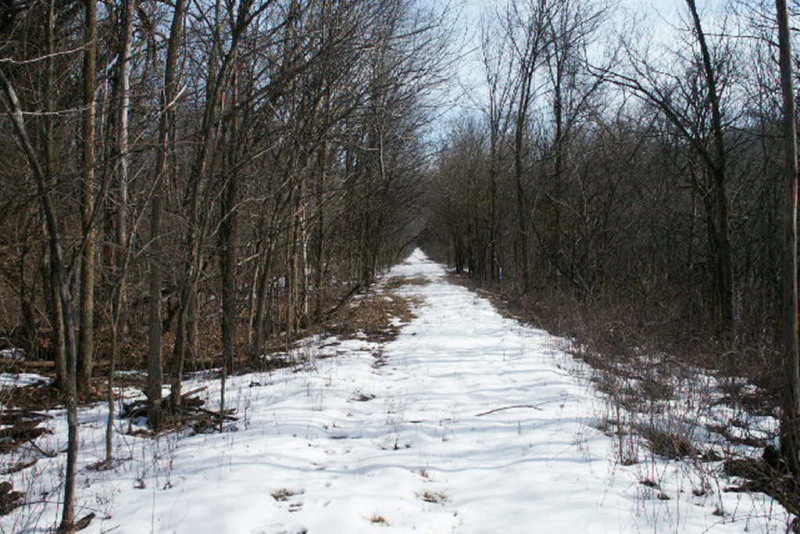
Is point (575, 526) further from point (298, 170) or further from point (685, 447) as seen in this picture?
point (298, 170)

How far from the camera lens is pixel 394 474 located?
3.73m

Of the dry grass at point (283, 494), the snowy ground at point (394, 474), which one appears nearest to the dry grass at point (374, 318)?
the snowy ground at point (394, 474)

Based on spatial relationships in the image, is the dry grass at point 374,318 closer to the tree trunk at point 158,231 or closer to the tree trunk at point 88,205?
the tree trunk at point 88,205

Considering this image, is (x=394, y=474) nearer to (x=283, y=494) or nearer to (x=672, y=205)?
(x=283, y=494)

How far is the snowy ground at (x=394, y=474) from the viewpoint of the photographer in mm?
3023

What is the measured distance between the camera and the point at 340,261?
65.6 ft

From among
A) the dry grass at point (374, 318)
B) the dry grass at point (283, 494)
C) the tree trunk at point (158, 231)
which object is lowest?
the dry grass at point (283, 494)

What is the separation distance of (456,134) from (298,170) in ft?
80.1

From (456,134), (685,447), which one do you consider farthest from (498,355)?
(456,134)

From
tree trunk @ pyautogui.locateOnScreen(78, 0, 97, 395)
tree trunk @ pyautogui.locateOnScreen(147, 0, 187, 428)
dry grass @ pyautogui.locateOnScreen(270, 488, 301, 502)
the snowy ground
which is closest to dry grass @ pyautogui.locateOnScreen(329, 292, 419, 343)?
the snowy ground

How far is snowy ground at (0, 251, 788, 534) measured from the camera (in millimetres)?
3023

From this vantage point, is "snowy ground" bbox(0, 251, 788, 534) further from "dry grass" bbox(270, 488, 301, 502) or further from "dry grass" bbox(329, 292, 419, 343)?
"dry grass" bbox(329, 292, 419, 343)

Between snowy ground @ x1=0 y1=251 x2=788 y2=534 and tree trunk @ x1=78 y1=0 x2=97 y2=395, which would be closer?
snowy ground @ x1=0 y1=251 x2=788 y2=534

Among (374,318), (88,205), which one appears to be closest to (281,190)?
(88,205)
